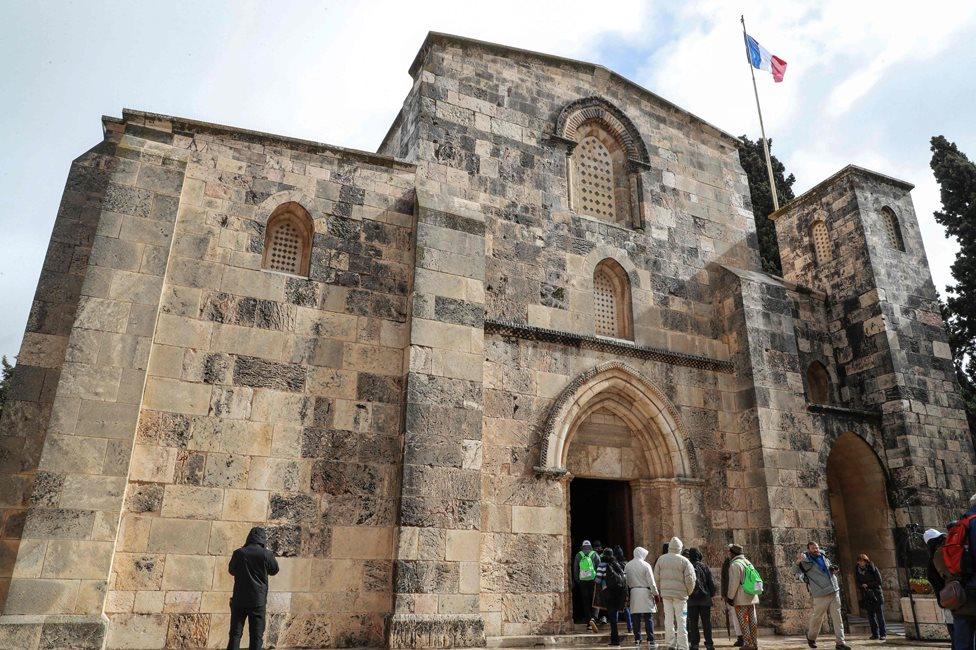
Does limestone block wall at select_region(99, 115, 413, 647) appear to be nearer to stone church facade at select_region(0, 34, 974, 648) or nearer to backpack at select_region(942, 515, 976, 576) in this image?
stone church facade at select_region(0, 34, 974, 648)

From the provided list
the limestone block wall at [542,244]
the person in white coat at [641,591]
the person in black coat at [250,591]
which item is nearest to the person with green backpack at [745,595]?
the person in white coat at [641,591]

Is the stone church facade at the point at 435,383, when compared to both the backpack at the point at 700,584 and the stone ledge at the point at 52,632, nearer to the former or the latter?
the stone ledge at the point at 52,632

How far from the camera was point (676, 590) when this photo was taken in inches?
333

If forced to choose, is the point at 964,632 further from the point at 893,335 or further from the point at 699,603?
the point at 893,335

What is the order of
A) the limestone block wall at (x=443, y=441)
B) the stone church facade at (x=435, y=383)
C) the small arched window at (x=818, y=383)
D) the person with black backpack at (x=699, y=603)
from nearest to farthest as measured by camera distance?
the stone church facade at (x=435, y=383) → the limestone block wall at (x=443, y=441) → the person with black backpack at (x=699, y=603) → the small arched window at (x=818, y=383)

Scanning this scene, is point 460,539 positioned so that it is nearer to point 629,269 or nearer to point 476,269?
point 476,269

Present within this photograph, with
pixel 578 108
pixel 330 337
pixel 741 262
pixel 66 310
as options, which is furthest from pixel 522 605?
pixel 578 108

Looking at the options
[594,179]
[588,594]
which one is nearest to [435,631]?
[588,594]

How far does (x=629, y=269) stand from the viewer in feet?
41.8

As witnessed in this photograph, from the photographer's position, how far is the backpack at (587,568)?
10.3 m

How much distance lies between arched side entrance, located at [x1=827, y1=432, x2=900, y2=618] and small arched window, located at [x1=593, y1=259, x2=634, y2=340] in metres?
5.32

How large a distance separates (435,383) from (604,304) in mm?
4333

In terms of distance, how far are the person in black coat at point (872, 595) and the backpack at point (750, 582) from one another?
11.4 ft

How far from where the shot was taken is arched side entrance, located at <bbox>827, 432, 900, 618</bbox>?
13930mm
